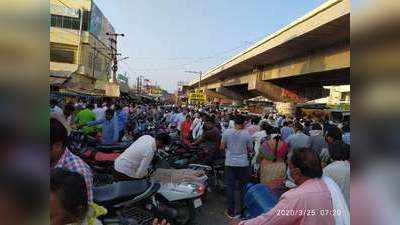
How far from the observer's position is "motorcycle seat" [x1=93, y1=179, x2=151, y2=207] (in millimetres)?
4098

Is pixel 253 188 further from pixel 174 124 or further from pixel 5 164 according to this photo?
pixel 174 124

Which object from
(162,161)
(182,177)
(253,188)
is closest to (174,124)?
(162,161)

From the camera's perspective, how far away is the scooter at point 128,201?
4090 mm

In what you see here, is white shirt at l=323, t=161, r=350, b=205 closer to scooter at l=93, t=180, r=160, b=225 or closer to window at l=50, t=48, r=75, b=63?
scooter at l=93, t=180, r=160, b=225

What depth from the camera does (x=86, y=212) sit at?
1.98 m

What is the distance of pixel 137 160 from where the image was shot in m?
5.37

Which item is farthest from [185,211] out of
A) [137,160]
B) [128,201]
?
[128,201]

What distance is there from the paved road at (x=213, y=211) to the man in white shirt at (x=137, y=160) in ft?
3.99

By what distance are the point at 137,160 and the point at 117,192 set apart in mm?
1121

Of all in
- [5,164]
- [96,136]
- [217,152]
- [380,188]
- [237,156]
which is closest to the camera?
[5,164]

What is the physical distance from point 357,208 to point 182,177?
13.1 ft

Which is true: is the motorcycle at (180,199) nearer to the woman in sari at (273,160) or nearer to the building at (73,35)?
the woman in sari at (273,160)

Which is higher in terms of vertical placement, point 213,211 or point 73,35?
point 73,35

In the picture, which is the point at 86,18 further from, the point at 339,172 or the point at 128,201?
the point at 339,172
